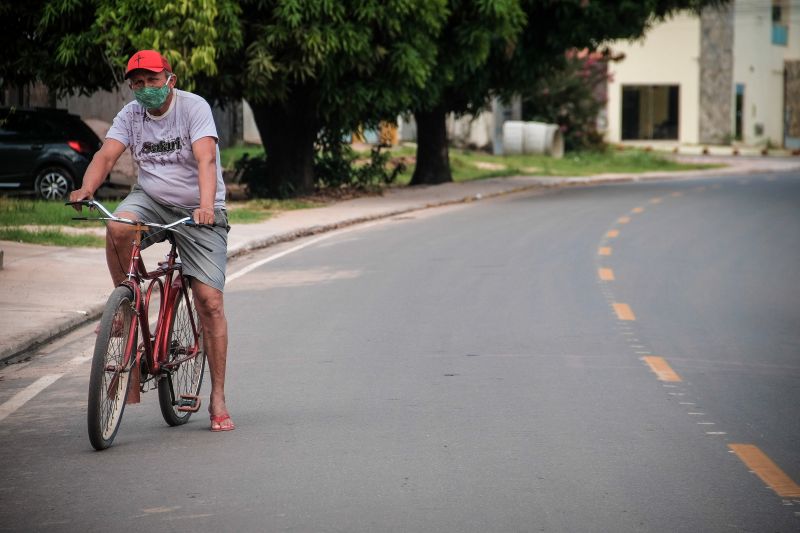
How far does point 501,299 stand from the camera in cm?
1298

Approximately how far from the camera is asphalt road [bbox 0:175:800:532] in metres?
5.96

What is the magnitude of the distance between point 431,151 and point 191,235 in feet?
85.4

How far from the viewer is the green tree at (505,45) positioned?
2616 cm

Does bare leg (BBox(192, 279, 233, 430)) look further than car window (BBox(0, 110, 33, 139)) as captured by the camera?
No

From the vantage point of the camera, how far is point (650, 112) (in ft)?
201

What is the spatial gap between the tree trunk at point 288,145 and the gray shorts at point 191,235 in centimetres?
1924

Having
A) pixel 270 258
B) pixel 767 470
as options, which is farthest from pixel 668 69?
pixel 767 470

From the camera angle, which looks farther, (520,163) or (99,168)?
(520,163)

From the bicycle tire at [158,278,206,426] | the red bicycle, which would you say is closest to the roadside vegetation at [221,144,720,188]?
the bicycle tire at [158,278,206,426]

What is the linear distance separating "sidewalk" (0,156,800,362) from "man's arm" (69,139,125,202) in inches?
119

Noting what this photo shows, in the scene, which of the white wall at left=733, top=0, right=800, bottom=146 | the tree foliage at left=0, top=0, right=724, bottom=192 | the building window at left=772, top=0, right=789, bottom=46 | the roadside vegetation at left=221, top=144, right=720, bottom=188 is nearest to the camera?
the tree foliage at left=0, top=0, right=724, bottom=192

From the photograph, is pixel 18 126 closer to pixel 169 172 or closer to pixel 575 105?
pixel 169 172

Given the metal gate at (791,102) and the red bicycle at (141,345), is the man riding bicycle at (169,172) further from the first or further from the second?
the metal gate at (791,102)

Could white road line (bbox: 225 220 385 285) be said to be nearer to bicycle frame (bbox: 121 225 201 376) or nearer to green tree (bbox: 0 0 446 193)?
green tree (bbox: 0 0 446 193)
